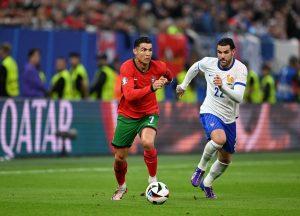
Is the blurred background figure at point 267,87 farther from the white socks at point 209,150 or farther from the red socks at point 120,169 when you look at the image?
the red socks at point 120,169

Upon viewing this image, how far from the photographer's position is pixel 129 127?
13055 mm

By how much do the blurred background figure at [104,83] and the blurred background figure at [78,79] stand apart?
505 millimetres

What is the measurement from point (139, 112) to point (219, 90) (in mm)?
1379

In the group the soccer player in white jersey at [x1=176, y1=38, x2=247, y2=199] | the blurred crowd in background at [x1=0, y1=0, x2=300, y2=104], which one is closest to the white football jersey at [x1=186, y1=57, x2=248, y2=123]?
the soccer player in white jersey at [x1=176, y1=38, x2=247, y2=199]

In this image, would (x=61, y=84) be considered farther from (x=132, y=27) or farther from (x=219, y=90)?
(x=219, y=90)

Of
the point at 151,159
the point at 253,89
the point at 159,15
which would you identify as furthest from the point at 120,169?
the point at 159,15

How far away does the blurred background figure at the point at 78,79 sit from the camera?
2403cm

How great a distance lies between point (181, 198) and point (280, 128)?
13.5 metres

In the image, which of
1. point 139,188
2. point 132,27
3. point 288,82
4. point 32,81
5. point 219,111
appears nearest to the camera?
point 219,111

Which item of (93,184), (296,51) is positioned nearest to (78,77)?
(93,184)

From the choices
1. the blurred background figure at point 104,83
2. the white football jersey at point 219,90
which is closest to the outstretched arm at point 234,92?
the white football jersey at point 219,90

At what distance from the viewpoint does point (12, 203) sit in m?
12.3

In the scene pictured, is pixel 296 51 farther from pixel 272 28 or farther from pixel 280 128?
pixel 280 128

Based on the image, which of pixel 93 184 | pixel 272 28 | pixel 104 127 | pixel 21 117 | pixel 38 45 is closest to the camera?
pixel 93 184
